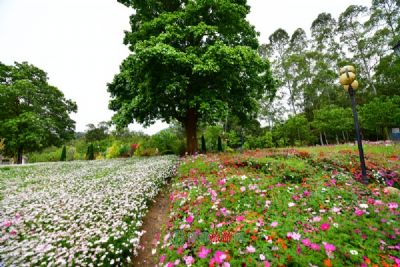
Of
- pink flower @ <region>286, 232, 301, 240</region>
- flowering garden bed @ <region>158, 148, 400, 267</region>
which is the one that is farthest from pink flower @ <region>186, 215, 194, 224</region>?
pink flower @ <region>286, 232, 301, 240</region>

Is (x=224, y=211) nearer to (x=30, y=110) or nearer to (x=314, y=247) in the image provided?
(x=314, y=247)

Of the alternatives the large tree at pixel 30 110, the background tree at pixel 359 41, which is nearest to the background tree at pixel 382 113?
the background tree at pixel 359 41

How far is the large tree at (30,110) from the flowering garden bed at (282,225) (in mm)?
23089

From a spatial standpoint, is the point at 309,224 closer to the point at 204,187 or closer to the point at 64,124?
the point at 204,187

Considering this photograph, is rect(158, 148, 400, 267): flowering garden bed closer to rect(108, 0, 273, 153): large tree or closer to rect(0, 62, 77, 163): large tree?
rect(108, 0, 273, 153): large tree

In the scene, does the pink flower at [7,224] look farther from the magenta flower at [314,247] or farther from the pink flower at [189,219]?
the magenta flower at [314,247]

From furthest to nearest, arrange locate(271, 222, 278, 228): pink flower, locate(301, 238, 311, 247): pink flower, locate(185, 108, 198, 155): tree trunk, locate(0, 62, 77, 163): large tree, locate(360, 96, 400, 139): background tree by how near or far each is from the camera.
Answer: locate(0, 62, 77, 163): large tree → locate(360, 96, 400, 139): background tree → locate(185, 108, 198, 155): tree trunk → locate(271, 222, 278, 228): pink flower → locate(301, 238, 311, 247): pink flower

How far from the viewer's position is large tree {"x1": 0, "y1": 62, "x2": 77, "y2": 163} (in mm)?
20375

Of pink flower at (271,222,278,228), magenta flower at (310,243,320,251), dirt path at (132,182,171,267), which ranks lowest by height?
dirt path at (132,182,171,267)

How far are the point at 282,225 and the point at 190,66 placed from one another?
9158 mm

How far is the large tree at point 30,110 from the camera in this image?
20375mm

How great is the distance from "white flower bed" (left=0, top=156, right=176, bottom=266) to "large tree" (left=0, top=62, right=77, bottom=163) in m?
16.8

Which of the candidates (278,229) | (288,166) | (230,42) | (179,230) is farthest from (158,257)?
(230,42)

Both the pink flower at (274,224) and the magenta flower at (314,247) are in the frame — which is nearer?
the magenta flower at (314,247)
